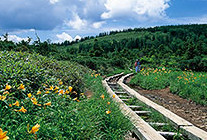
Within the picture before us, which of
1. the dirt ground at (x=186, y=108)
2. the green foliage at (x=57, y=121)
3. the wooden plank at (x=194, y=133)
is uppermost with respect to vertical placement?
the green foliage at (x=57, y=121)

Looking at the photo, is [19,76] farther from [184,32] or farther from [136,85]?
[184,32]

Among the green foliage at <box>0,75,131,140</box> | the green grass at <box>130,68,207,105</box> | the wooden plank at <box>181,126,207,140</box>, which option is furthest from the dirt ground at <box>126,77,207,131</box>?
the green foliage at <box>0,75,131,140</box>

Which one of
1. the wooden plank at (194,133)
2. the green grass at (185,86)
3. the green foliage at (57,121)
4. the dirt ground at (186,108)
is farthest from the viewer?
the green grass at (185,86)

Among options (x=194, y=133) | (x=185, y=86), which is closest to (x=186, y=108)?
(x=185, y=86)

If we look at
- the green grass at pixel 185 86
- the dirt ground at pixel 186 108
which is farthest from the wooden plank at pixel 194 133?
the green grass at pixel 185 86

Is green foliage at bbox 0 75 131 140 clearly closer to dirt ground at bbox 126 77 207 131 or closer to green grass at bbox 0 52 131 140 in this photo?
green grass at bbox 0 52 131 140

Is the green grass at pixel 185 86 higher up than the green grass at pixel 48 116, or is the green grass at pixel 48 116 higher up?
the green grass at pixel 48 116

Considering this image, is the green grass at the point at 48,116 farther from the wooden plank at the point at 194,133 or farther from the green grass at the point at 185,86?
the green grass at the point at 185,86

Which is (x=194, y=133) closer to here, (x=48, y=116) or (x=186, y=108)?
(x=48, y=116)

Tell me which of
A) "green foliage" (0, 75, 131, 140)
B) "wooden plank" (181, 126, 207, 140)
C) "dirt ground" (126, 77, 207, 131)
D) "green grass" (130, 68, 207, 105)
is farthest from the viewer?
"green grass" (130, 68, 207, 105)

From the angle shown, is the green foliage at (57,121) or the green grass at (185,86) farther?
the green grass at (185,86)

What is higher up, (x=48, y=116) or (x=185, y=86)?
(x=48, y=116)

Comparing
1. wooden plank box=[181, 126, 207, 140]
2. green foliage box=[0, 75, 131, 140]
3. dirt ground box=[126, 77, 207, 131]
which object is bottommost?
dirt ground box=[126, 77, 207, 131]

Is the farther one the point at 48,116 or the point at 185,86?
the point at 185,86
